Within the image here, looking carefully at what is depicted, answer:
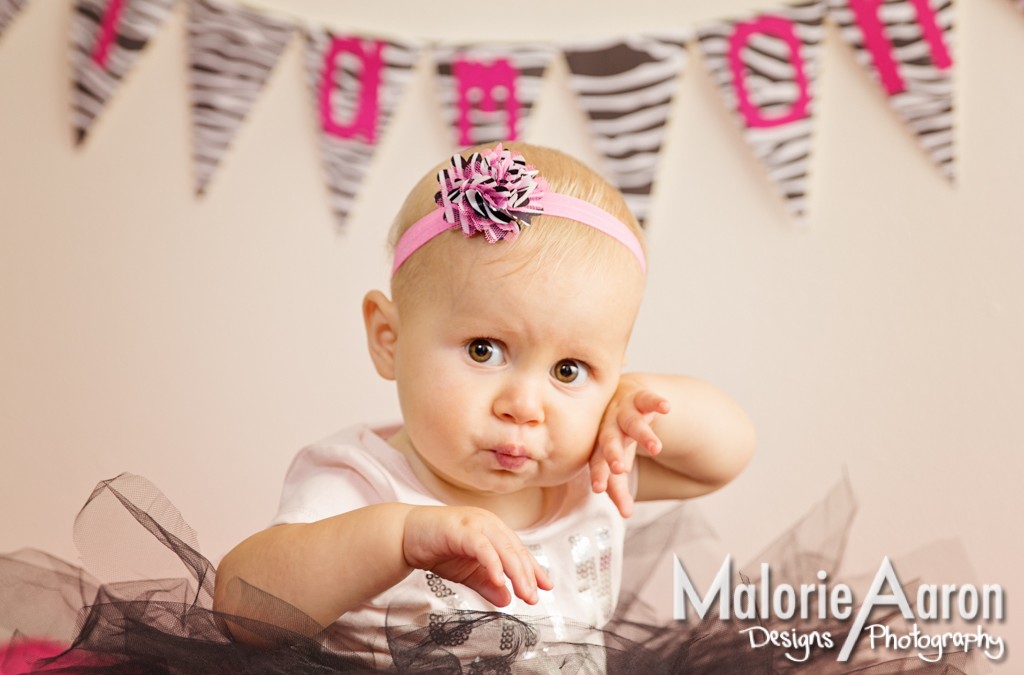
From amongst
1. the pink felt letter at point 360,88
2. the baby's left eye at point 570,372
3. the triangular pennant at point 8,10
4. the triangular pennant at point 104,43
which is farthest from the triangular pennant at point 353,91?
the baby's left eye at point 570,372

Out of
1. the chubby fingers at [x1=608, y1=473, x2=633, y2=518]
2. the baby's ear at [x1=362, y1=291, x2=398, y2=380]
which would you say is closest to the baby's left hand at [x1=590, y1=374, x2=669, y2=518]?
the chubby fingers at [x1=608, y1=473, x2=633, y2=518]

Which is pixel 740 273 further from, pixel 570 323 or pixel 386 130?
pixel 570 323

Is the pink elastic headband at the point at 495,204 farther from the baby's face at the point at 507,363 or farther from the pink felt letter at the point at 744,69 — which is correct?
the pink felt letter at the point at 744,69

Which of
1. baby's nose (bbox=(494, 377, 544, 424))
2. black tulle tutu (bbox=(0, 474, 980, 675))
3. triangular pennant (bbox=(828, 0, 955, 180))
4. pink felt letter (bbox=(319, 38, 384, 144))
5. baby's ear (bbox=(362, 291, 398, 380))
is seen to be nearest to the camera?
black tulle tutu (bbox=(0, 474, 980, 675))

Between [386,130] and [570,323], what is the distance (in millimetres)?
1013

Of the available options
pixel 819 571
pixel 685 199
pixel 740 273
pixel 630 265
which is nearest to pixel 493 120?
pixel 685 199

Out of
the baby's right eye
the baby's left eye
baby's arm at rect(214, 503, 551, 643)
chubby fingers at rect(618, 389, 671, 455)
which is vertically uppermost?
the baby's right eye

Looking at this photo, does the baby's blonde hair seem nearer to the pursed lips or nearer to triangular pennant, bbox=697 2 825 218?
the pursed lips

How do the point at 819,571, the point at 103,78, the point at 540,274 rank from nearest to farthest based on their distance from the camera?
the point at 540,274, the point at 819,571, the point at 103,78

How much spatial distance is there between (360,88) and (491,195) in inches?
38.4

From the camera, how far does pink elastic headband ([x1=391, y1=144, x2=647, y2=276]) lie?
98 cm

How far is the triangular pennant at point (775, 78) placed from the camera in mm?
1808

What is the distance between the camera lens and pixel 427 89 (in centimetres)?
191

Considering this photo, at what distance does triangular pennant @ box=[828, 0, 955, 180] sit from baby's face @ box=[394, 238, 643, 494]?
1.00 metres
